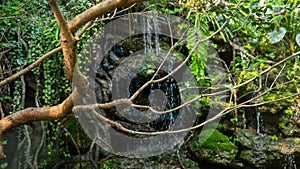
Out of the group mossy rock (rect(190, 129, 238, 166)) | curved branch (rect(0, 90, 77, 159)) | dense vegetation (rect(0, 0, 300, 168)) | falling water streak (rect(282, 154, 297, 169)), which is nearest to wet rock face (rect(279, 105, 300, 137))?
dense vegetation (rect(0, 0, 300, 168))

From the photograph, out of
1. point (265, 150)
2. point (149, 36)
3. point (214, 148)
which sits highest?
point (149, 36)

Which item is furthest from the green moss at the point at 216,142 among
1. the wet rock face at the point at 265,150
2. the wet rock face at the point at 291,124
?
the wet rock face at the point at 291,124

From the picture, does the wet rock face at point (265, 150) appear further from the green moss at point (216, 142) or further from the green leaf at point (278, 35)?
the green leaf at point (278, 35)

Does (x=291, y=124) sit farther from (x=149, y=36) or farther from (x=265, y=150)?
(x=149, y=36)

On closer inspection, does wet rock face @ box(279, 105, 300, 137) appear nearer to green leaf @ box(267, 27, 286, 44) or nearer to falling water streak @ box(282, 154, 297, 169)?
falling water streak @ box(282, 154, 297, 169)

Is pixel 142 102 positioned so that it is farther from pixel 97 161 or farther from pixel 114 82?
pixel 97 161

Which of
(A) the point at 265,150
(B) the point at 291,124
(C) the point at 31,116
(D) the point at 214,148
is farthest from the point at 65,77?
(B) the point at 291,124

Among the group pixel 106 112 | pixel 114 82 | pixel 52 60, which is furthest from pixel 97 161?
pixel 52 60

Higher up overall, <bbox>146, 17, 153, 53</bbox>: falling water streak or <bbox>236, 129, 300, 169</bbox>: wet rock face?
<bbox>146, 17, 153, 53</bbox>: falling water streak
